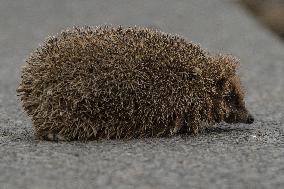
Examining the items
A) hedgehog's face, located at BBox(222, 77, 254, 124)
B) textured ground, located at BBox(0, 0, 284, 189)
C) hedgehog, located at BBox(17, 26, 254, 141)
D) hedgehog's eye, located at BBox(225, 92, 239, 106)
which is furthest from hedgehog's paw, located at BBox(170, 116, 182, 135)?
hedgehog's eye, located at BBox(225, 92, 239, 106)

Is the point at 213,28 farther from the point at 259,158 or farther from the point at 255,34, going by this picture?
the point at 259,158

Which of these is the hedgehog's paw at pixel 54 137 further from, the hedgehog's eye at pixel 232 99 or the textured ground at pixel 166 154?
the hedgehog's eye at pixel 232 99

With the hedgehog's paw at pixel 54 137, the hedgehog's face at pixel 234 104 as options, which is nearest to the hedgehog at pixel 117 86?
the hedgehog's paw at pixel 54 137

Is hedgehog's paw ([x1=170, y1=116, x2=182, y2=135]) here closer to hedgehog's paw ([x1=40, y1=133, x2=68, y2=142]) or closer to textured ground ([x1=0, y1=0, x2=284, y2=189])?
textured ground ([x1=0, y1=0, x2=284, y2=189])

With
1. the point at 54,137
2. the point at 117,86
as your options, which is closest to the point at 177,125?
the point at 117,86

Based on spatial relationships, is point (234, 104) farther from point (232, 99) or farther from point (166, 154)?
point (166, 154)
